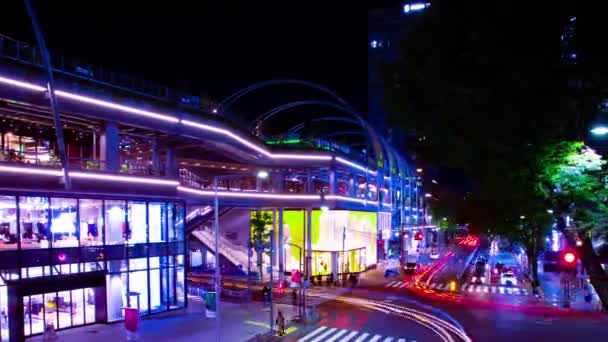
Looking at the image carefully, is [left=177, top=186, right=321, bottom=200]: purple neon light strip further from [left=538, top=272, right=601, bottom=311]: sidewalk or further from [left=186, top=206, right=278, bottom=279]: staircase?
[left=538, top=272, right=601, bottom=311]: sidewalk

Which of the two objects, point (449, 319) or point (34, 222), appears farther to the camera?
point (449, 319)

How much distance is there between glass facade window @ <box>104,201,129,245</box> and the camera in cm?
2875

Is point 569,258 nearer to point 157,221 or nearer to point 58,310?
point 58,310

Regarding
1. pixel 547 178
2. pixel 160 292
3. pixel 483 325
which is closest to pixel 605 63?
pixel 547 178

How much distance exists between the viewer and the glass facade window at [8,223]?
946 inches

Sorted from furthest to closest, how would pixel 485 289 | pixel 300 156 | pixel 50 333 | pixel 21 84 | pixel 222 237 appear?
pixel 222 237, pixel 300 156, pixel 485 289, pixel 21 84, pixel 50 333

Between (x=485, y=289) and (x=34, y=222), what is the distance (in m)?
41.9

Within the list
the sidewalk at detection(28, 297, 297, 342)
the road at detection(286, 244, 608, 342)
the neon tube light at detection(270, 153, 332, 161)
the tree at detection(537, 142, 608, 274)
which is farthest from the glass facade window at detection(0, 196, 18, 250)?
the neon tube light at detection(270, 153, 332, 161)

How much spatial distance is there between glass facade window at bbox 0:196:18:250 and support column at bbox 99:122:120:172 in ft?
18.9

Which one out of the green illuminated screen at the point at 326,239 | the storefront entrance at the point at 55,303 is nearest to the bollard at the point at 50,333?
the storefront entrance at the point at 55,303

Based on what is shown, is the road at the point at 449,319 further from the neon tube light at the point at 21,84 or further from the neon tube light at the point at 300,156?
the neon tube light at the point at 21,84

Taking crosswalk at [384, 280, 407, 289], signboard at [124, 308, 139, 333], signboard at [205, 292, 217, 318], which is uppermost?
signboard at [205, 292, 217, 318]

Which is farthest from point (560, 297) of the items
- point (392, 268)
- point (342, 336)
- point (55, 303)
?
point (55, 303)

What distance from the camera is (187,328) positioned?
28047mm
